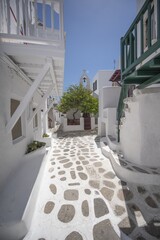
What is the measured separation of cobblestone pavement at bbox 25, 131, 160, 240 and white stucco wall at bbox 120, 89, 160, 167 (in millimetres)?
942

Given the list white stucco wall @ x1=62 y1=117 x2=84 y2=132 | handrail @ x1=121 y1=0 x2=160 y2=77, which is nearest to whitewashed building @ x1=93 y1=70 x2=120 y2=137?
white stucco wall @ x1=62 y1=117 x2=84 y2=132

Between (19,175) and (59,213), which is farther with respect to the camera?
(19,175)

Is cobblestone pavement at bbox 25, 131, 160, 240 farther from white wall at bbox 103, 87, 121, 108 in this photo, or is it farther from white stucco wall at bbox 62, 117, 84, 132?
white stucco wall at bbox 62, 117, 84, 132

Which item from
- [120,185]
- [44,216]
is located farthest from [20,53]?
[120,185]

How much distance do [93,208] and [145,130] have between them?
2826mm

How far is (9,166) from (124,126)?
4.29 metres

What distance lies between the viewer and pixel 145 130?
13.0 ft

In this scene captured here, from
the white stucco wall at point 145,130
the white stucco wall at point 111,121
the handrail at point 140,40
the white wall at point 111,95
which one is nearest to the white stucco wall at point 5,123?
the handrail at point 140,40

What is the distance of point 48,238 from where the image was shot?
2.18 meters

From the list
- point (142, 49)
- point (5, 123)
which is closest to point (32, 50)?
point (5, 123)

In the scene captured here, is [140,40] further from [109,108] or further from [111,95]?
[111,95]

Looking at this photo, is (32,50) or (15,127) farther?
(15,127)

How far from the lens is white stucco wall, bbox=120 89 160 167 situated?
3.85m

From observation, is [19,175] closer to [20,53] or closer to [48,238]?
[48,238]
